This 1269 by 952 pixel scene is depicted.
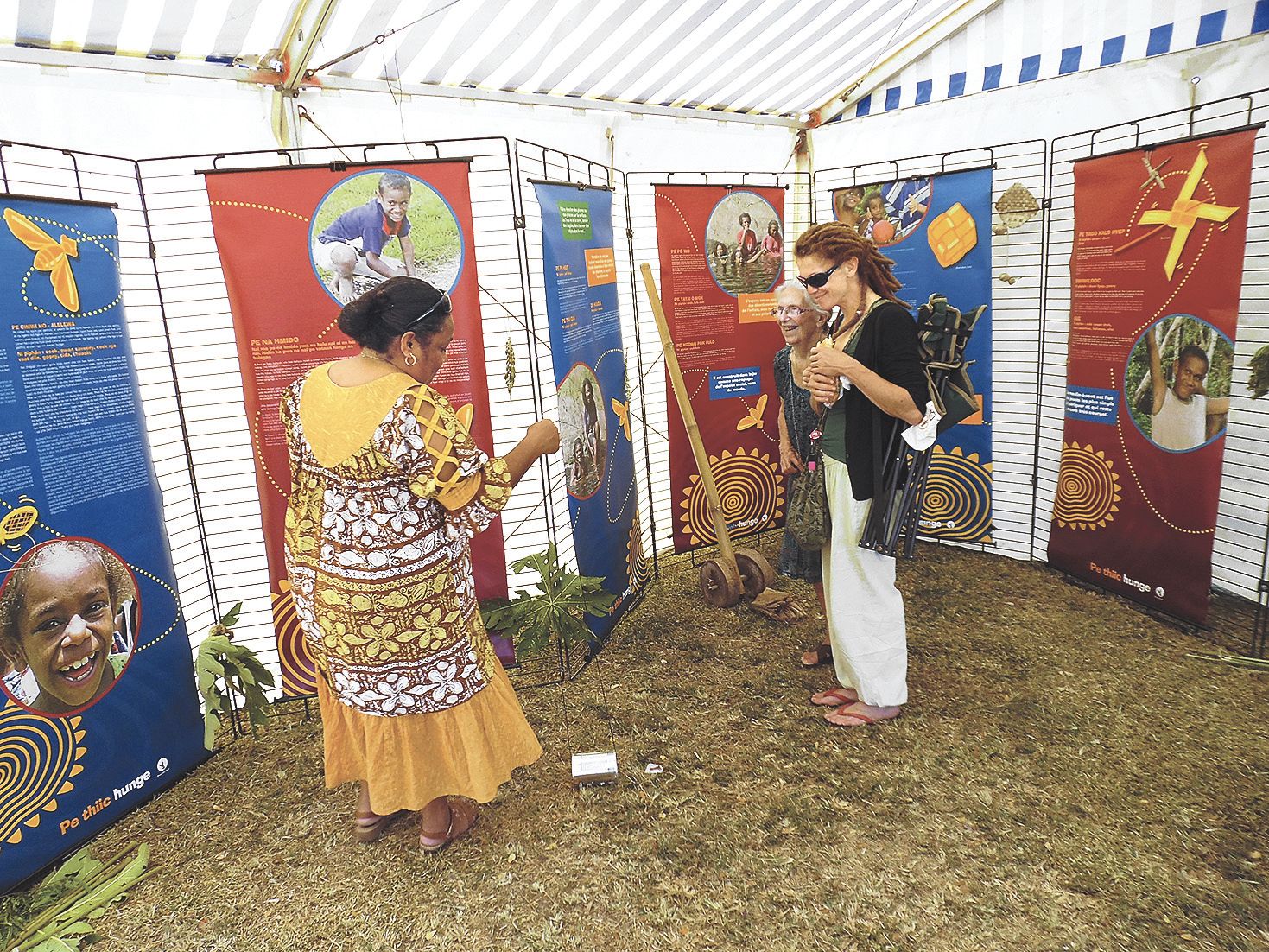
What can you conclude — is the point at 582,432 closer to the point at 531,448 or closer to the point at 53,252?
the point at 531,448

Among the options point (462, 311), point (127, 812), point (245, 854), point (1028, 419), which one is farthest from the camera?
point (1028, 419)

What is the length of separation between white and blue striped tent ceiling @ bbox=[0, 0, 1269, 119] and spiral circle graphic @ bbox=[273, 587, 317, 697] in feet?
7.71

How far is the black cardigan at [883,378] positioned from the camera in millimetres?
2629

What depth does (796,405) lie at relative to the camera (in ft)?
13.8

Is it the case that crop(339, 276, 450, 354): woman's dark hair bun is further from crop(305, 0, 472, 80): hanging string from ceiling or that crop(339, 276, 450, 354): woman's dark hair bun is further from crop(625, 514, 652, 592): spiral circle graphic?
crop(625, 514, 652, 592): spiral circle graphic

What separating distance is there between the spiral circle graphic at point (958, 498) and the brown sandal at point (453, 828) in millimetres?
3357

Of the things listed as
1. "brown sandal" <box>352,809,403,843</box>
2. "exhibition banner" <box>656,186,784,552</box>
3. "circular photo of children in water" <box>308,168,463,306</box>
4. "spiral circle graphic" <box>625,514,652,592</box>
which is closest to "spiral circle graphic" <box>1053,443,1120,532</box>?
"exhibition banner" <box>656,186,784,552</box>

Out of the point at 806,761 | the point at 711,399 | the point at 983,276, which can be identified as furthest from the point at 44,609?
the point at 983,276

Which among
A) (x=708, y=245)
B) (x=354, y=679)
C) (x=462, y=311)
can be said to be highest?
(x=708, y=245)

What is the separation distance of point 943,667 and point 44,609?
3.57 meters

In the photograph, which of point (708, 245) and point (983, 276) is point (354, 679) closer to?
point (708, 245)

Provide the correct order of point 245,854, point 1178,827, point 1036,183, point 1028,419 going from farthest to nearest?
1. point 1028,419
2. point 1036,183
3. point 245,854
4. point 1178,827

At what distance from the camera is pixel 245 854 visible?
8.84 ft

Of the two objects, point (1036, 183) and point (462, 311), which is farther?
point (1036, 183)
